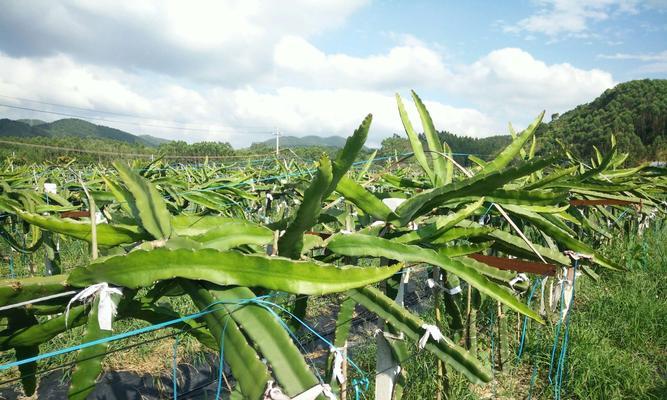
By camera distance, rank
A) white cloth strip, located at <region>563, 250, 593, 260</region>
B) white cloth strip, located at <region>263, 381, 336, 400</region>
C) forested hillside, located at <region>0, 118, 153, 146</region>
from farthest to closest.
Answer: forested hillside, located at <region>0, 118, 153, 146</region>, white cloth strip, located at <region>563, 250, 593, 260</region>, white cloth strip, located at <region>263, 381, 336, 400</region>

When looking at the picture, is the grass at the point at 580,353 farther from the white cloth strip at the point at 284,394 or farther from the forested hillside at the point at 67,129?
the forested hillside at the point at 67,129

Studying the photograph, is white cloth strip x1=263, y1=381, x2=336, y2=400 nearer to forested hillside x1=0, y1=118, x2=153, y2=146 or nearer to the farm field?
the farm field

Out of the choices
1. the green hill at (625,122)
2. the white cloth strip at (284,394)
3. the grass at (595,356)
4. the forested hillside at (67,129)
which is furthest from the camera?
the forested hillside at (67,129)

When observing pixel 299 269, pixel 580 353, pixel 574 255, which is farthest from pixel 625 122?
pixel 299 269

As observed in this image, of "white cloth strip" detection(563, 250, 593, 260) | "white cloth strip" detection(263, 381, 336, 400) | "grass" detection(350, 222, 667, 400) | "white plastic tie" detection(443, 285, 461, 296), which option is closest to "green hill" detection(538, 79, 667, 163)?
"grass" detection(350, 222, 667, 400)

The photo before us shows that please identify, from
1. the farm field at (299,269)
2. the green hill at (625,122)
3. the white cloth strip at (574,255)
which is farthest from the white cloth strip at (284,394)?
the green hill at (625,122)

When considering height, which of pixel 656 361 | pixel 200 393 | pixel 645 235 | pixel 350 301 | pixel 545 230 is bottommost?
pixel 200 393

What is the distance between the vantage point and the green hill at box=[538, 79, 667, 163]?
22.6m

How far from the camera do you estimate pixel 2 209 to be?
191 centimetres

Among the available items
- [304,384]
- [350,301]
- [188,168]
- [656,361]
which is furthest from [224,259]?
[188,168]

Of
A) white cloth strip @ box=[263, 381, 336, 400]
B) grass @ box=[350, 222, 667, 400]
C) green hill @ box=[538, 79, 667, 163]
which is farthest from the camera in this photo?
green hill @ box=[538, 79, 667, 163]

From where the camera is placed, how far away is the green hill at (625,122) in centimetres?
2258

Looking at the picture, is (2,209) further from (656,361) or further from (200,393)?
(656,361)

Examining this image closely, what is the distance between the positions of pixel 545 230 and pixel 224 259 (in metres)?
1.00
